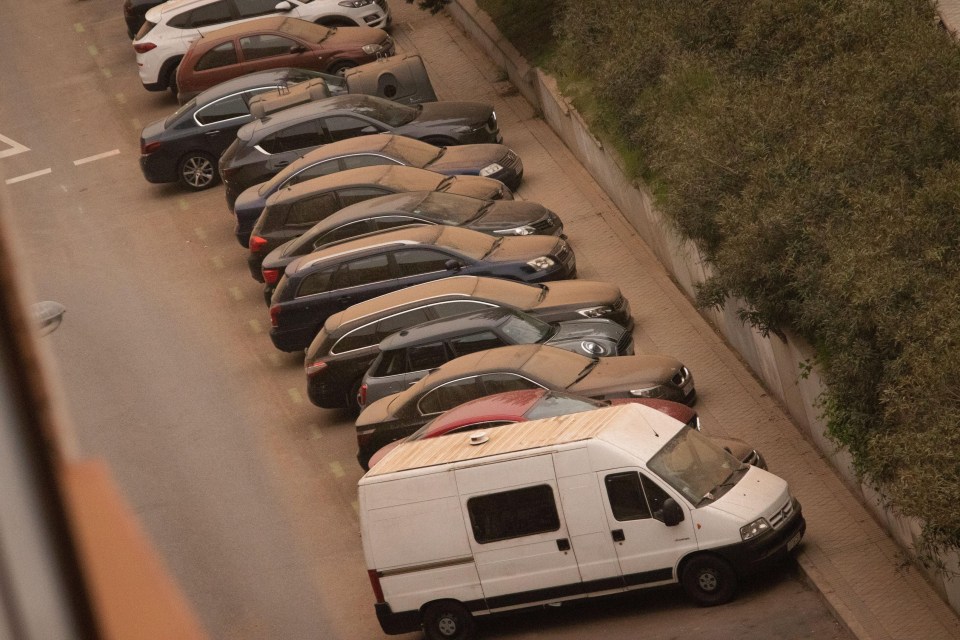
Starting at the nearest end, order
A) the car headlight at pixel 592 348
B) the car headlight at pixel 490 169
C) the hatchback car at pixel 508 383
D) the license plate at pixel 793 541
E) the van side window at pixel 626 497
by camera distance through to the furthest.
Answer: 1. the van side window at pixel 626 497
2. the license plate at pixel 793 541
3. the hatchback car at pixel 508 383
4. the car headlight at pixel 592 348
5. the car headlight at pixel 490 169

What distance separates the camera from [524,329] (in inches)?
612

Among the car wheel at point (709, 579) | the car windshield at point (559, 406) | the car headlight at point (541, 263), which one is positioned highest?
the car windshield at point (559, 406)

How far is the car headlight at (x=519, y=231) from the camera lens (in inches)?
738

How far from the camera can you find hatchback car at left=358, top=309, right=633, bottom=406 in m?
15.3

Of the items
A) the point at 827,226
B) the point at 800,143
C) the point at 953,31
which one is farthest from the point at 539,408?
the point at 953,31

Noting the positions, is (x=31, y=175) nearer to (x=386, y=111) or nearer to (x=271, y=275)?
(x=386, y=111)

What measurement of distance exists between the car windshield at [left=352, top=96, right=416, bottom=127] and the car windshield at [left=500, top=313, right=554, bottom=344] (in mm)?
7629

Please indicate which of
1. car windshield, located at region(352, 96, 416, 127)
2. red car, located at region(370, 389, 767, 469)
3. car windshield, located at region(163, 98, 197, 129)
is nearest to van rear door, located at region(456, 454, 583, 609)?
red car, located at region(370, 389, 767, 469)

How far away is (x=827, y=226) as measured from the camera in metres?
13.2

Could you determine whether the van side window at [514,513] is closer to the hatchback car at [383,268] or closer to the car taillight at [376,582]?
the car taillight at [376,582]

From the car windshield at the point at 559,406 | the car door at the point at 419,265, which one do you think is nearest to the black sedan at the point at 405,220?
the car door at the point at 419,265

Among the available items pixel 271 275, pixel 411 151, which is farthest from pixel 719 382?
pixel 411 151

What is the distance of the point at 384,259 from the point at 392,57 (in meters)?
8.81

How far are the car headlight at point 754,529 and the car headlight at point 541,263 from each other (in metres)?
6.33
